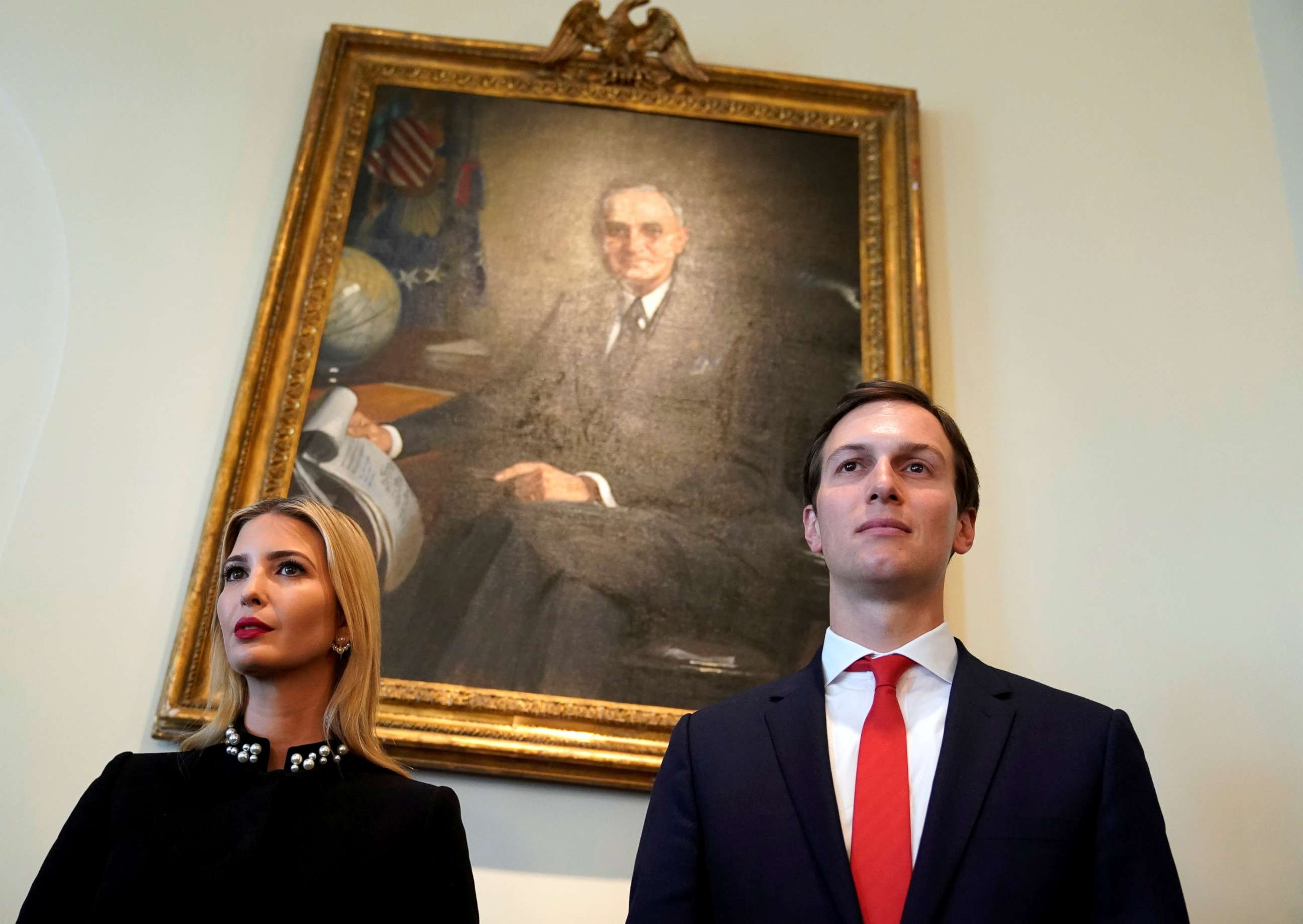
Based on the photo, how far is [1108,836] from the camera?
78.8 inches

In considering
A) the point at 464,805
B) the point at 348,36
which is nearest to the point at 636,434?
the point at 464,805

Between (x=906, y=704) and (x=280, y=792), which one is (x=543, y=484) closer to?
(x=280, y=792)

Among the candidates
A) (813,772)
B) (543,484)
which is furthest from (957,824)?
(543,484)

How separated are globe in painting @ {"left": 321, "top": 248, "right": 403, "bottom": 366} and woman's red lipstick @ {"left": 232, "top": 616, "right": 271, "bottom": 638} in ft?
4.55

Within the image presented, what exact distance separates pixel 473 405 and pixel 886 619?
1720 mm

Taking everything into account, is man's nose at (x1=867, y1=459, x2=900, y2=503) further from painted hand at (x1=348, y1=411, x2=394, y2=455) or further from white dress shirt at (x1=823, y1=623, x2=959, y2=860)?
painted hand at (x1=348, y1=411, x2=394, y2=455)

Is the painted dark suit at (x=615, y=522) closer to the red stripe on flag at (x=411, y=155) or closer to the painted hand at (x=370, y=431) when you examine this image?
the painted hand at (x=370, y=431)

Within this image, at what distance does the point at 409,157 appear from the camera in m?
3.99

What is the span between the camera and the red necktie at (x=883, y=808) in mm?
1975

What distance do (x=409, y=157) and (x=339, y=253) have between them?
46 centimetres

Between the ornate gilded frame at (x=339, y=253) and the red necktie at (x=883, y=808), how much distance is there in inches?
40.3

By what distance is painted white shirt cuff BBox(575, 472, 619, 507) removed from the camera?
3.48 m

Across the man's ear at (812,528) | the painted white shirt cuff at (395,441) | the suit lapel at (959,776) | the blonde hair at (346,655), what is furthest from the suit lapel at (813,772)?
the painted white shirt cuff at (395,441)

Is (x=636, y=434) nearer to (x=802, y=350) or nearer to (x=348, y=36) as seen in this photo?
(x=802, y=350)
